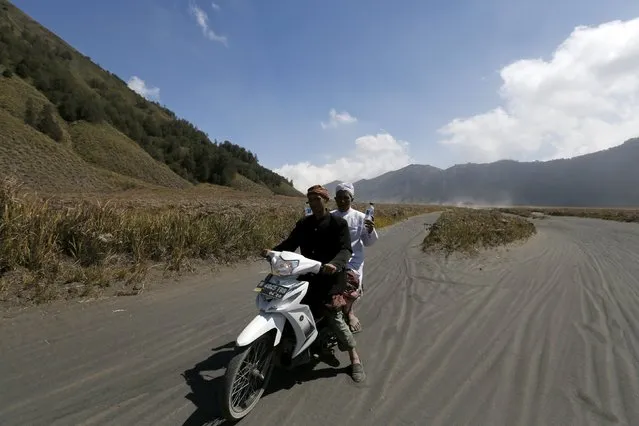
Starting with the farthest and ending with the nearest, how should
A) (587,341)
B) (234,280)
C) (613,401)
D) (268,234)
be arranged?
(268,234)
(234,280)
(587,341)
(613,401)

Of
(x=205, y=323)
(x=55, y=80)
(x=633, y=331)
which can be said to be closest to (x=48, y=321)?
(x=205, y=323)

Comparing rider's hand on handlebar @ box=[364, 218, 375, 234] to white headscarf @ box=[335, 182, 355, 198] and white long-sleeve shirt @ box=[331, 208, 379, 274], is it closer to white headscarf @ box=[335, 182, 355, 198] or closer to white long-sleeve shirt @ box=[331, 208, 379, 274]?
white long-sleeve shirt @ box=[331, 208, 379, 274]

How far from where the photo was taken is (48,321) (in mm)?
5141

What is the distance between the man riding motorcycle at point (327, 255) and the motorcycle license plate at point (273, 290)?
0.43 m

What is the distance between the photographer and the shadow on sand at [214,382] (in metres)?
3.24

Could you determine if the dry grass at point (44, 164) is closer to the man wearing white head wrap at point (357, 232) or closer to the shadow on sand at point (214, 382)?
the shadow on sand at point (214, 382)

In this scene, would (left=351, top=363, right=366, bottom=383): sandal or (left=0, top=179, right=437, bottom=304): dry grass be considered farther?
(left=0, top=179, right=437, bottom=304): dry grass

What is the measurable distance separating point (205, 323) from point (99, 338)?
1.38 meters

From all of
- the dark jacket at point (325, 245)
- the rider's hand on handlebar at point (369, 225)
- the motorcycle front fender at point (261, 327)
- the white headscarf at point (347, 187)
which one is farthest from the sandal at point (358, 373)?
the white headscarf at point (347, 187)

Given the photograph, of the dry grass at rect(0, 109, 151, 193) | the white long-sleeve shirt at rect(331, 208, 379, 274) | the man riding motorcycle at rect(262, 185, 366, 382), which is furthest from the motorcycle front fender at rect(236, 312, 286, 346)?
the dry grass at rect(0, 109, 151, 193)

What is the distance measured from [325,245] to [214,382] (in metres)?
1.80

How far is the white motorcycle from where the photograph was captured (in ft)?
10.5

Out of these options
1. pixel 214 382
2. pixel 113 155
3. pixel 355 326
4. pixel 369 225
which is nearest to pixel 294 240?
pixel 369 225

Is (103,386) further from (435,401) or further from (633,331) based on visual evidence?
(633,331)
